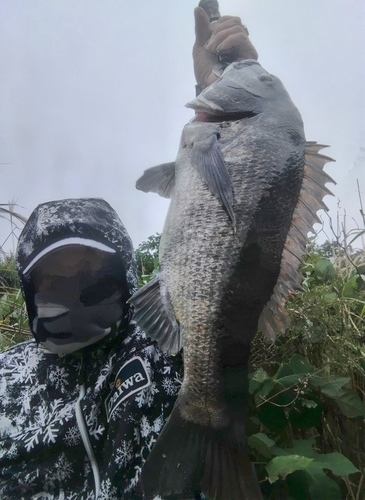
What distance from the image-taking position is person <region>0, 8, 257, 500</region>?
54.0 inches

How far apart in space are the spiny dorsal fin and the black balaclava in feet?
1.69

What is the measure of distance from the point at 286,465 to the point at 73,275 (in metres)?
0.88

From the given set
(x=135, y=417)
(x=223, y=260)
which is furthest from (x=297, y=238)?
(x=135, y=417)

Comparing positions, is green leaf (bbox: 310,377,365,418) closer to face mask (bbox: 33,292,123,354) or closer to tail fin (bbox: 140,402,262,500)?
tail fin (bbox: 140,402,262,500)

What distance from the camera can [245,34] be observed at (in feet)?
4.86

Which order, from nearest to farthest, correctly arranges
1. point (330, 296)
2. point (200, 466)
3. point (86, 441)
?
point (200, 466) → point (86, 441) → point (330, 296)

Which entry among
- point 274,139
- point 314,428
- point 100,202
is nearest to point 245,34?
point 274,139

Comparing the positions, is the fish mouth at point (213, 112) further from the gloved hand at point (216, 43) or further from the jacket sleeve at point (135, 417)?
the jacket sleeve at point (135, 417)

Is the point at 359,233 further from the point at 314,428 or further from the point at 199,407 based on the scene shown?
the point at 199,407

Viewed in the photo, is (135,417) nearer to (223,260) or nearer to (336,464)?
(223,260)

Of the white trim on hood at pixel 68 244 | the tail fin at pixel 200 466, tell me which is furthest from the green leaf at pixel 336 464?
the white trim on hood at pixel 68 244

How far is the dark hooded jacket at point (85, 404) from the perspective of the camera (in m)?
1.30

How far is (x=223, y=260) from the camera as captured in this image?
1137mm

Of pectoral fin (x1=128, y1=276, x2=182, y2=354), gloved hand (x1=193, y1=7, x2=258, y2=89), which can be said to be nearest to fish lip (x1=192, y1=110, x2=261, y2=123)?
Answer: gloved hand (x1=193, y1=7, x2=258, y2=89)
